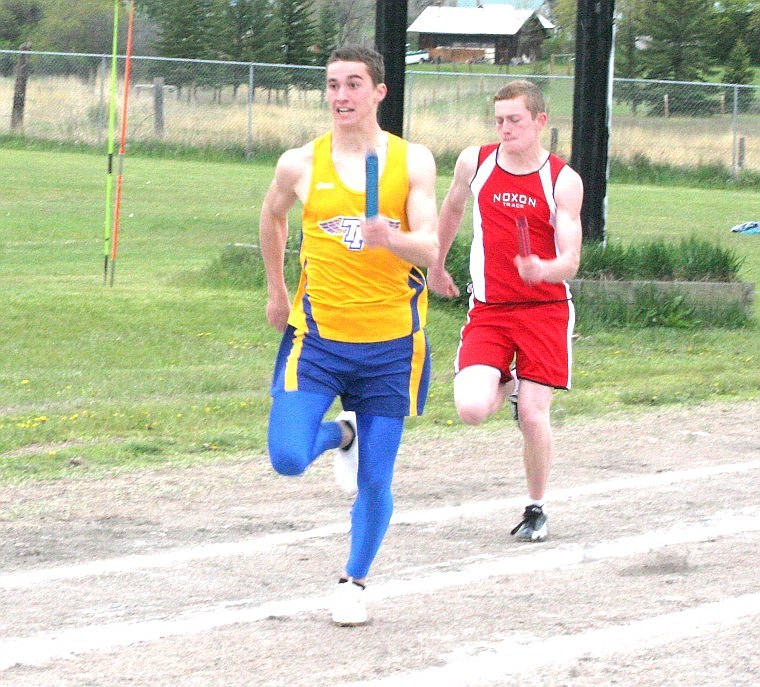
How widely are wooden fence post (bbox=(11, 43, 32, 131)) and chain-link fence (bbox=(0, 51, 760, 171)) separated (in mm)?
35

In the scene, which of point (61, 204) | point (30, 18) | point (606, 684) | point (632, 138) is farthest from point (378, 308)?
point (30, 18)

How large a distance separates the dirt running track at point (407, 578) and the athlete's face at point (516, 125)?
68.5 inches

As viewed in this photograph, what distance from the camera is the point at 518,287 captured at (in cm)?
624

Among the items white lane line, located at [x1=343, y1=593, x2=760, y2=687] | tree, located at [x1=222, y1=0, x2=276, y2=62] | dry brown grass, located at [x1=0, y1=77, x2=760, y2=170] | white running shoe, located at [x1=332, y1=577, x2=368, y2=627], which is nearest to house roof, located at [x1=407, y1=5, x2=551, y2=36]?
tree, located at [x1=222, y1=0, x2=276, y2=62]

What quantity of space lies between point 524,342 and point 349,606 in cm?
175

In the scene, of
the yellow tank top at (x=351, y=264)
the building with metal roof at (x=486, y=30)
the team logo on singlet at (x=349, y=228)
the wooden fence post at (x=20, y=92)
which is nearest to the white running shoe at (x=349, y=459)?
the yellow tank top at (x=351, y=264)

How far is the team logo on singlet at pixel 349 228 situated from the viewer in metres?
4.94

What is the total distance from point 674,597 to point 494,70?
179ft

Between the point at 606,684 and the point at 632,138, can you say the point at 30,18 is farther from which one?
the point at 606,684

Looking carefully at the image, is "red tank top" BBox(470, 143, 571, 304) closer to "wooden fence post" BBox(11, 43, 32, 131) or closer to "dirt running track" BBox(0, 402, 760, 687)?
"dirt running track" BBox(0, 402, 760, 687)

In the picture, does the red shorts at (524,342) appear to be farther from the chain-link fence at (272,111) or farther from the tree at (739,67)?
the tree at (739,67)

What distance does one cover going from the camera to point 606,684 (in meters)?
4.41

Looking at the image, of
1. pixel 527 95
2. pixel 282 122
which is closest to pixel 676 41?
pixel 282 122

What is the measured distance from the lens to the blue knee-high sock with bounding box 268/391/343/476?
4949mm
